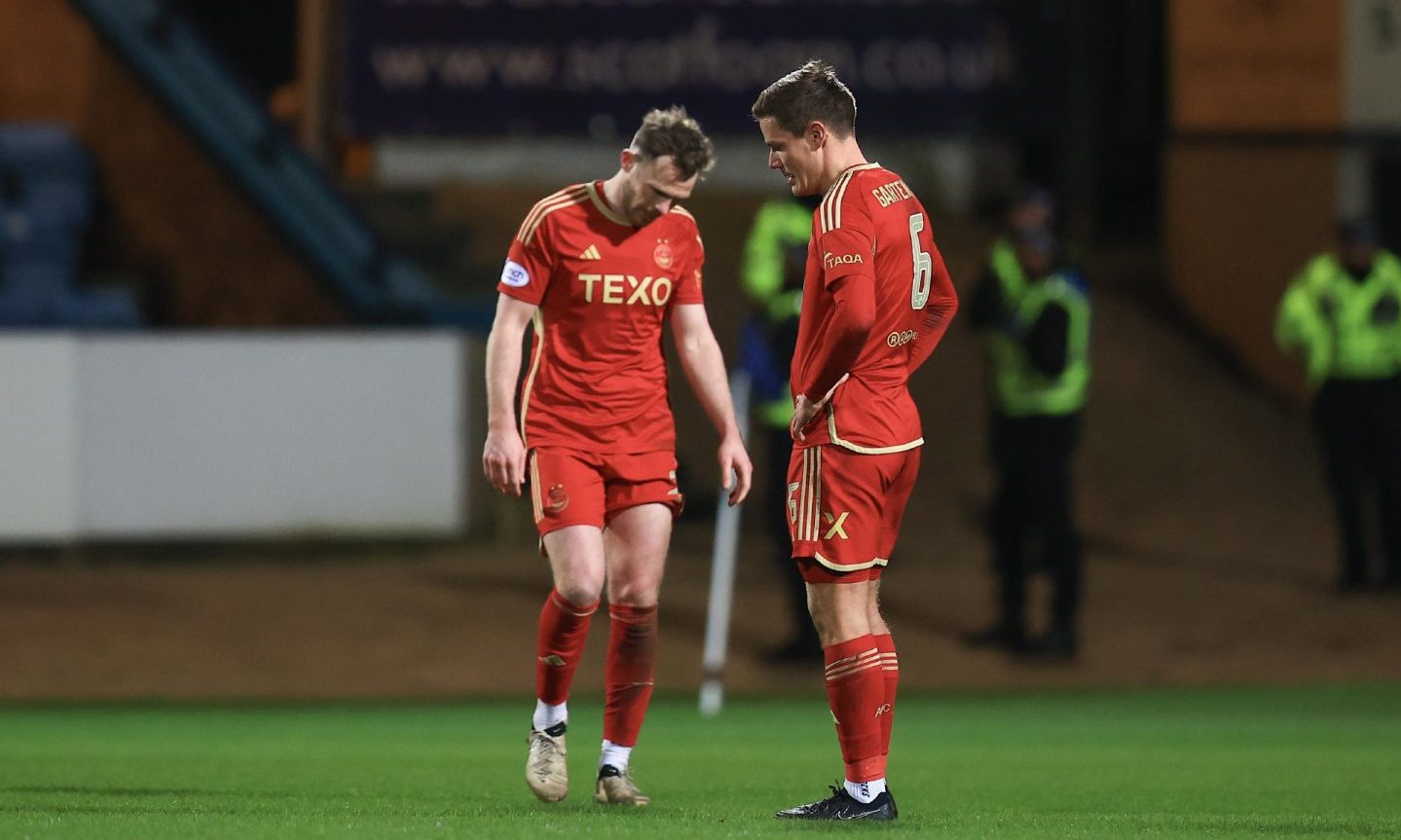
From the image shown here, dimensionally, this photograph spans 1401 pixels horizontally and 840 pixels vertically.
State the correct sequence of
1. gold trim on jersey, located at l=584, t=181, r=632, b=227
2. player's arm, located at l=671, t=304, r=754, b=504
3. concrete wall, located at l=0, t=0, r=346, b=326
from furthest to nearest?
1. concrete wall, located at l=0, t=0, r=346, b=326
2. player's arm, located at l=671, t=304, r=754, b=504
3. gold trim on jersey, located at l=584, t=181, r=632, b=227

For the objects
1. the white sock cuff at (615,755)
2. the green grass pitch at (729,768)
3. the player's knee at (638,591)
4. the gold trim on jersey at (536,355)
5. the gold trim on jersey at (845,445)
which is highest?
the gold trim on jersey at (536,355)

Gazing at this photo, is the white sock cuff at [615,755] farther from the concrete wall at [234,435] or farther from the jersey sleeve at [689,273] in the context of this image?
the concrete wall at [234,435]

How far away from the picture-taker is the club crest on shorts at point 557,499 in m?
7.38

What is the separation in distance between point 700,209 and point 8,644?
1073cm

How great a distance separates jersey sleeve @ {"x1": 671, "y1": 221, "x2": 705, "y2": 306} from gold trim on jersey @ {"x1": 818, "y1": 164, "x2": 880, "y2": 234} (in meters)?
1.13

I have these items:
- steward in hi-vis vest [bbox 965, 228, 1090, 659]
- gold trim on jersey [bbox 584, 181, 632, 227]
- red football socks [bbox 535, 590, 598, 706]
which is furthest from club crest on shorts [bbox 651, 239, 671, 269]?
steward in hi-vis vest [bbox 965, 228, 1090, 659]

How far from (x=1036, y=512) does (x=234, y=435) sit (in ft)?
20.2

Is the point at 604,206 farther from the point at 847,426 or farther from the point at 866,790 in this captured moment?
the point at 866,790

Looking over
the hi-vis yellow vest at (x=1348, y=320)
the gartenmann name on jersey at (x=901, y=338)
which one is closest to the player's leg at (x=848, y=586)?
the gartenmann name on jersey at (x=901, y=338)

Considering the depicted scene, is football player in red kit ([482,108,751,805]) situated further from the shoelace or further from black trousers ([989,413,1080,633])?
black trousers ([989,413,1080,633])

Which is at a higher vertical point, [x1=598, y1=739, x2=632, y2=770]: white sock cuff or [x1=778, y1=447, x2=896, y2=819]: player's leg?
[x1=778, y1=447, x2=896, y2=819]: player's leg

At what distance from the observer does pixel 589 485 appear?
24.3ft

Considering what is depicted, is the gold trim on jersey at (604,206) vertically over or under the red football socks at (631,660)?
over

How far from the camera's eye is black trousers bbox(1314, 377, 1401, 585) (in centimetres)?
1514
